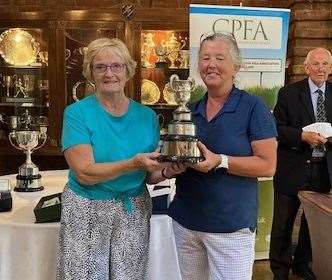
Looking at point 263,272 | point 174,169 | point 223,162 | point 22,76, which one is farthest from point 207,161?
point 22,76

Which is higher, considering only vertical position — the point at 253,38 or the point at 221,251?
the point at 253,38

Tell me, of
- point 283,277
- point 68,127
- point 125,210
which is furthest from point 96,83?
point 283,277

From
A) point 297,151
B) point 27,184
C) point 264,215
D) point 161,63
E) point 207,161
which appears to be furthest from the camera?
point 161,63

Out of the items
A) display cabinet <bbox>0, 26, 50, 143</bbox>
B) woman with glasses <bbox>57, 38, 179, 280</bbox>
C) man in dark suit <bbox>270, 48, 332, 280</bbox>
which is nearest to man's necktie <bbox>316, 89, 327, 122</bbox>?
man in dark suit <bbox>270, 48, 332, 280</bbox>

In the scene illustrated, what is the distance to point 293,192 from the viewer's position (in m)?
2.84

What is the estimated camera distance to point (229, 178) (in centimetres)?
152

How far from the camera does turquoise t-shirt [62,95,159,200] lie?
5.05 feet

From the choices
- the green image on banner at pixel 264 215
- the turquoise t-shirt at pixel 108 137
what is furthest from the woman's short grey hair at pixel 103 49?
the green image on banner at pixel 264 215

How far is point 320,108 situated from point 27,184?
5.74ft

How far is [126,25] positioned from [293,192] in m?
1.99

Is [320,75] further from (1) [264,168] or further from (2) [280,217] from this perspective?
(1) [264,168]

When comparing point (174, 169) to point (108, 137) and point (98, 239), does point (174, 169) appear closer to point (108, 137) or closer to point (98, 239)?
point (108, 137)

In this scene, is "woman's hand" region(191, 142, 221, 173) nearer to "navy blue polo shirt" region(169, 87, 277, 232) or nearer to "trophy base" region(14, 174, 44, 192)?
"navy blue polo shirt" region(169, 87, 277, 232)

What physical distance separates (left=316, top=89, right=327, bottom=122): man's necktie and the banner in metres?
0.39
